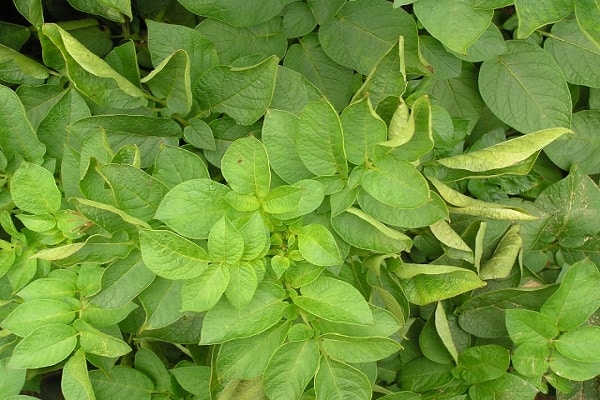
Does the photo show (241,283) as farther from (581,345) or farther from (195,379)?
(581,345)

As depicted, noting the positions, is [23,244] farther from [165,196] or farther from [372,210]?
[372,210]

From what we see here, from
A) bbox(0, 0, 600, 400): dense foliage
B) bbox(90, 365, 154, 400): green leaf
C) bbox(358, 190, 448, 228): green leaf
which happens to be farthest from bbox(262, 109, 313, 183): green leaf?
bbox(90, 365, 154, 400): green leaf

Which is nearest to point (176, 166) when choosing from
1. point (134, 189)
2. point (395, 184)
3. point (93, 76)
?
point (134, 189)

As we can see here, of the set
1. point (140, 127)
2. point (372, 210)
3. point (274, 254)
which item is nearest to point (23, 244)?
point (140, 127)

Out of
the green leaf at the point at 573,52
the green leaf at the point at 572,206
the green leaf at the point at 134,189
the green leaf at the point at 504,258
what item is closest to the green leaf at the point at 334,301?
the green leaf at the point at 134,189

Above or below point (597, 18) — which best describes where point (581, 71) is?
below

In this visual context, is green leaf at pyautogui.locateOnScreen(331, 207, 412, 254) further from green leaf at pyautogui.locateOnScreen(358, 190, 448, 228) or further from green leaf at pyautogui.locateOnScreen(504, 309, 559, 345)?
green leaf at pyautogui.locateOnScreen(504, 309, 559, 345)

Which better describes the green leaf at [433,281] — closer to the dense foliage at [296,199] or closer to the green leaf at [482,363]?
the dense foliage at [296,199]
